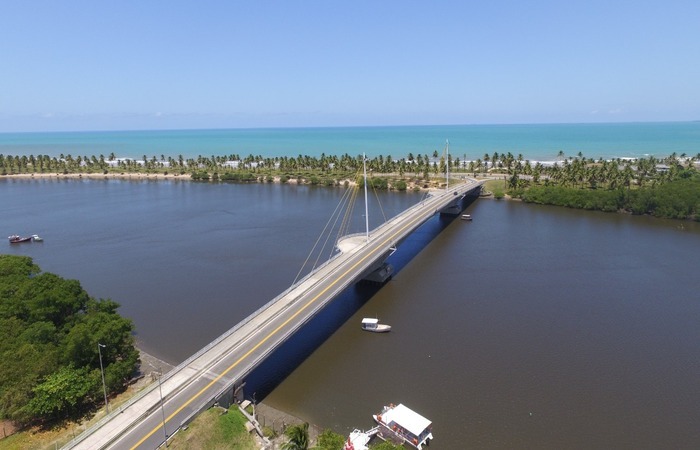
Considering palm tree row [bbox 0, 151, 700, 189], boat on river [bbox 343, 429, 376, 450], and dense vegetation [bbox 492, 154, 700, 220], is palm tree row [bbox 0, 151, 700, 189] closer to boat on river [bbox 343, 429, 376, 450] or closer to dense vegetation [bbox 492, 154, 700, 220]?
dense vegetation [bbox 492, 154, 700, 220]

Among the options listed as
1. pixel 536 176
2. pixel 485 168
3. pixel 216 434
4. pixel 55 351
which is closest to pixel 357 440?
pixel 216 434

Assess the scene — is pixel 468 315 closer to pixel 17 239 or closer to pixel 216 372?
pixel 216 372

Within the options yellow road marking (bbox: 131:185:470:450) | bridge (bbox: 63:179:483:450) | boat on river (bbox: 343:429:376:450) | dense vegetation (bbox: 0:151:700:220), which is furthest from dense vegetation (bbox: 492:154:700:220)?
boat on river (bbox: 343:429:376:450)

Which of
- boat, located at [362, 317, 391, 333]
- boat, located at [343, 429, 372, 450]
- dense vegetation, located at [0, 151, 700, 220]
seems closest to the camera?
boat, located at [343, 429, 372, 450]

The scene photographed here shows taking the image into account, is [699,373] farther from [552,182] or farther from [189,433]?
[552,182]

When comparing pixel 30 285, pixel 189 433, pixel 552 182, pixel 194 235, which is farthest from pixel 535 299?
pixel 552 182

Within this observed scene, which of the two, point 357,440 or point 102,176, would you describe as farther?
point 102,176
